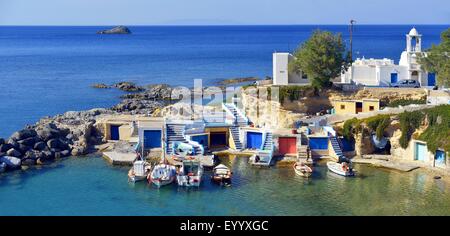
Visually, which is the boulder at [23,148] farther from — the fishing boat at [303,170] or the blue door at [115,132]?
the fishing boat at [303,170]

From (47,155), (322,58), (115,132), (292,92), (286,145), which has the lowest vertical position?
(47,155)

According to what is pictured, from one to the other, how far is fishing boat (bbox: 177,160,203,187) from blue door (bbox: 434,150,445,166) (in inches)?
612

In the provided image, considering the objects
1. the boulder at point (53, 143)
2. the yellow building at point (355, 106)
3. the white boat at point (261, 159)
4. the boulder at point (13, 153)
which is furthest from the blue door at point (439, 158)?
the boulder at point (13, 153)

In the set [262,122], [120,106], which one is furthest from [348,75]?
[120,106]

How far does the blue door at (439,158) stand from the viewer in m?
36.1

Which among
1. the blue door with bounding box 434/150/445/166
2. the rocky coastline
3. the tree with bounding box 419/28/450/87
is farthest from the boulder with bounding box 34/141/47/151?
the tree with bounding box 419/28/450/87

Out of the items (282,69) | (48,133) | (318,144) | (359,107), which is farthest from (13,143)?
(359,107)

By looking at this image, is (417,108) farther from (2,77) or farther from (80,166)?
(2,77)

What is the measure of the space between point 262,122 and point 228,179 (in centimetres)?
1389

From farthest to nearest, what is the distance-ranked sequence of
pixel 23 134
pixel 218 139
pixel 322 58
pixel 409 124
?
pixel 322 58
pixel 218 139
pixel 23 134
pixel 409 124

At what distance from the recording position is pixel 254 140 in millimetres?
42062

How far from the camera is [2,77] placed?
102 m

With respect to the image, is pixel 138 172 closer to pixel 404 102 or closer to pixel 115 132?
pixel 115 132

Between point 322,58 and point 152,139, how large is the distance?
52.4 ft
